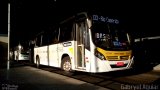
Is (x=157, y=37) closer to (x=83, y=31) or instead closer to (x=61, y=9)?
(x=83, y=31)

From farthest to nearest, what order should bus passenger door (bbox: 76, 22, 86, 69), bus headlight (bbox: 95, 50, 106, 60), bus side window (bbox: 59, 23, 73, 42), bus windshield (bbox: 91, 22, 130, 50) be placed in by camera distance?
bus side window (bbox: 59, 23, 73, 42) < bus passenger door (bbox: 76, 22, 86, 69) < bus windshield (bbox: 91, 22, 130, 50) < bus headlight (bbox: 95, 50, 106, 60)

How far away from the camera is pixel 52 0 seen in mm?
22062

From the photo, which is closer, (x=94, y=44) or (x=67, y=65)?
(x=94, y=44)

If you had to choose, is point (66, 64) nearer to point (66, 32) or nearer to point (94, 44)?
point (66, 32)

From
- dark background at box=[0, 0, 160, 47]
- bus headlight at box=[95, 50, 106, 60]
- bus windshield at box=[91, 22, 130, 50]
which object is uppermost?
dark background at box=[0, 0, 160, 47]

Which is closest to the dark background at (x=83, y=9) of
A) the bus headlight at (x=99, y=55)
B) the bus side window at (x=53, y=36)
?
the bus side window at (x=53, y=36)

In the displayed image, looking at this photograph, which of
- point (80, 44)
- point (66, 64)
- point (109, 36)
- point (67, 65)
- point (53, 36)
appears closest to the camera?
point (109, 36)

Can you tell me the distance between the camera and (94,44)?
32.0ft

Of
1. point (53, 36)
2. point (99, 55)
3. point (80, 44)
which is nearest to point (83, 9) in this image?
point (80, 44)

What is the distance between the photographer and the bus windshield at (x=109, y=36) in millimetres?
9902

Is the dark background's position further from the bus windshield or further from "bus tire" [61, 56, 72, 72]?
"bus tire" [61, 56, 72, 72]

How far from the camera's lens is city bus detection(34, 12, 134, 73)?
382 inches

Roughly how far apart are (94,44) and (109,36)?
0.88m

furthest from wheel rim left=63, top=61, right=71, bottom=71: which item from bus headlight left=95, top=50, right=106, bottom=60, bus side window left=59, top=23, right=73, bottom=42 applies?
bus headlight left=95, top=50, right=106, bottom=60
